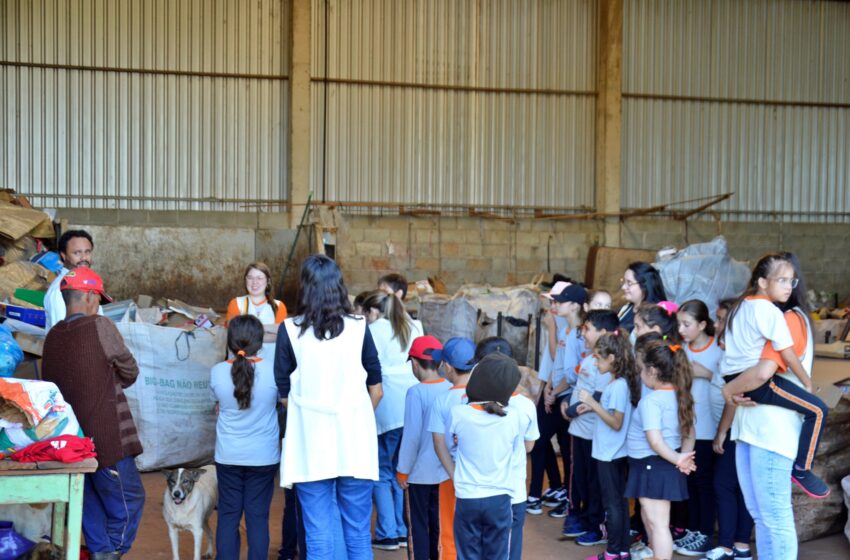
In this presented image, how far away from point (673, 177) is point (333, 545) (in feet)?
35.5

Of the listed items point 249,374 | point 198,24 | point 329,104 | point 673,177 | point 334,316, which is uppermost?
point 198,24

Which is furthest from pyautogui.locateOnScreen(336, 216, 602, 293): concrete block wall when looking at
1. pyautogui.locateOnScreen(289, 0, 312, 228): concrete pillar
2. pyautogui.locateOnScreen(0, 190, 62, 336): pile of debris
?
pyautogui.locateOnScreen(0, 190, 62, 336): pile of debris

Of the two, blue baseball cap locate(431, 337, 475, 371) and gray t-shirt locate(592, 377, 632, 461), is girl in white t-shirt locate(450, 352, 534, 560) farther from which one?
gray t-shirt locate(592, 377, 632, 461)

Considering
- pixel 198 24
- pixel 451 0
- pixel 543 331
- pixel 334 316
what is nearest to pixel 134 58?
pixel 198 24

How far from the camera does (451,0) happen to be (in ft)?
42.5

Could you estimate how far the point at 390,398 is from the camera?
16.7ft

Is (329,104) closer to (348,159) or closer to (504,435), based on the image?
(348,159)

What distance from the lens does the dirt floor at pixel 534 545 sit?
→ 16.8 feet

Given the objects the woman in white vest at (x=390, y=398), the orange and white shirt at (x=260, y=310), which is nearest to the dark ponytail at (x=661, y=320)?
the woman in white vest at (x=390, y=398)

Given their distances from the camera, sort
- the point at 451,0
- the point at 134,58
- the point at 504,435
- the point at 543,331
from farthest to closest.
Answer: the point at 451,0
the point at 134,58
the point at 543,331
the point at 504,435

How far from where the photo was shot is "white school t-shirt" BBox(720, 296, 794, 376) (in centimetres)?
413

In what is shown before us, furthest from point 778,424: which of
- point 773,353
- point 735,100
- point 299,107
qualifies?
point 735,100

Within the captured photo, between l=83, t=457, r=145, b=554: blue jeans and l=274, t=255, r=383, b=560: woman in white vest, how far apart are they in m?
0.99

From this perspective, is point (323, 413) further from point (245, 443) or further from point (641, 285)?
point (641, 285)
